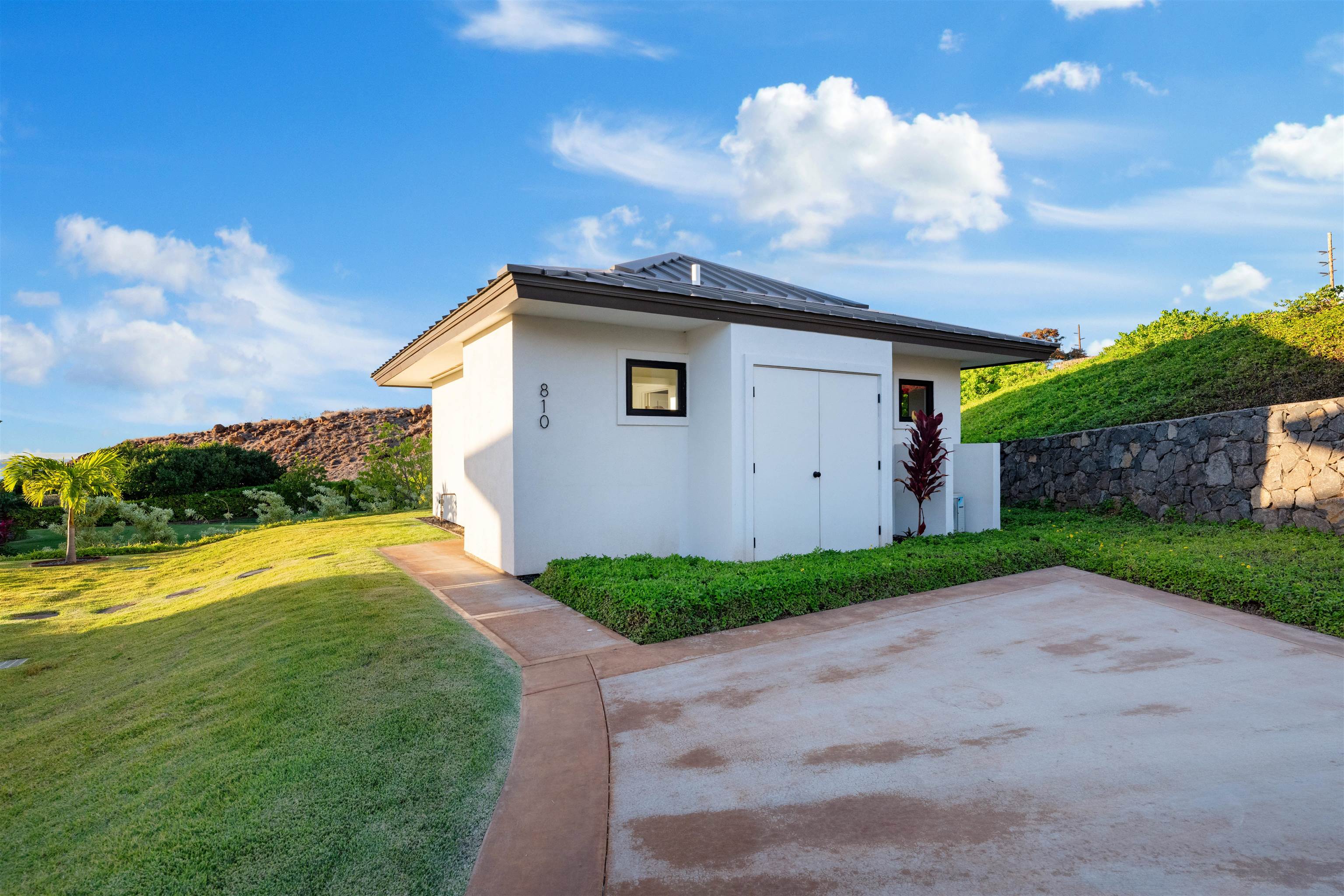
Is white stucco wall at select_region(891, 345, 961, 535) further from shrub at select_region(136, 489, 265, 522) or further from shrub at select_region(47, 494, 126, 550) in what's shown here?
shrub at select_region(136, 489, 265, 522)

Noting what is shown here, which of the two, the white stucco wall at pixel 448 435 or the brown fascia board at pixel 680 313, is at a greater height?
the brown fascia board at pixel 680 313

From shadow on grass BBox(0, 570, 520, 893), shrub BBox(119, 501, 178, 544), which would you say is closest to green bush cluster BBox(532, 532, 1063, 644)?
shadow on grass BBox(0, 570, 520, 893)

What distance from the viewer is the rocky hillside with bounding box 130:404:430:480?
20.0 metres

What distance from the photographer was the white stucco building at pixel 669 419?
684 centimetres

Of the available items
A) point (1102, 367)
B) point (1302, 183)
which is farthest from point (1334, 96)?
point (1102, 367)

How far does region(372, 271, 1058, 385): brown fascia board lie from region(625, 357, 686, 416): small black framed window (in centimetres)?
96

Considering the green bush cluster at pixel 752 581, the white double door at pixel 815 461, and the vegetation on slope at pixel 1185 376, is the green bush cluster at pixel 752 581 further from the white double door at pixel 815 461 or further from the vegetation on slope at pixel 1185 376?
the vegetation on slope at pixel 1185 376

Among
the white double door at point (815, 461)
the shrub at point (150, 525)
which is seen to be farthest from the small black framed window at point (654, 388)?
the shrub at point (150, 525)

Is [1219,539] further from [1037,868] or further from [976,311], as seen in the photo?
[1037,868]

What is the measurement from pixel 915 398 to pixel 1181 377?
5.75 metres

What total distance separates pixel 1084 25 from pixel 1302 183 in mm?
4899

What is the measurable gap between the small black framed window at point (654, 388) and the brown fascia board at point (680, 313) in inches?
37.7

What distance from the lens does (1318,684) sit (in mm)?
3941

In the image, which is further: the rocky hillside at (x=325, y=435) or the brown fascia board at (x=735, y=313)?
the rocky hillside at (x=325, y=435)
